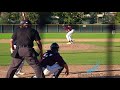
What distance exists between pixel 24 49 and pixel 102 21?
151 cm

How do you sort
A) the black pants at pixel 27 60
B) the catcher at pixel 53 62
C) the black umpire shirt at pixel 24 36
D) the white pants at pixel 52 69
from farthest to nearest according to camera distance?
the white pants at pixel 52 69 → the catcher at pixel 53 62 → the black umpire shirt at pixel 24 36 → the black pants at pixel 27 60

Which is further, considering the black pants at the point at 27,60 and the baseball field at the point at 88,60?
the black pants at the point at 27,60

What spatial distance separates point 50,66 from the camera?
6.57m

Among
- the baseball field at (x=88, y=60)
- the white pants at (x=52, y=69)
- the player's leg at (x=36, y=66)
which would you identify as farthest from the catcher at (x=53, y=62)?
the player's leg at (x=36, y=66)

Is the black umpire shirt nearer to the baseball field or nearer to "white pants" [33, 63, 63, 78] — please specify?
the baseball field

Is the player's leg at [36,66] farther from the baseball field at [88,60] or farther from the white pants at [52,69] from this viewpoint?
the white pants at [52,69]

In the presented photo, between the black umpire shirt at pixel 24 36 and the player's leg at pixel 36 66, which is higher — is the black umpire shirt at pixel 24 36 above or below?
above

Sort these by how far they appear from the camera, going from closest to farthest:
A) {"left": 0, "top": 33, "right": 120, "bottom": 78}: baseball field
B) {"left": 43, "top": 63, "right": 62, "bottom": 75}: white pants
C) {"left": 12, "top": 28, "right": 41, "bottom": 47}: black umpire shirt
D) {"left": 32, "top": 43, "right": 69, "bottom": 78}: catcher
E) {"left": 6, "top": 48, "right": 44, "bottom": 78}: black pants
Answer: {"left": 0, "top": 33, "right": 120, "bottom": 78}: baseball field < {"left": 6, "top": 48, "right": 44, "bottom": 78}: black pants < {"left": 12, "top": 28, "right": 41, "bottom": 47}: black umpire shirt < {"left": 32, "top": 43, "right": 69, "bottom": 78}: catcher < {"left": 43, "top": 63, "right": 62, "bottom": 75}: white pants

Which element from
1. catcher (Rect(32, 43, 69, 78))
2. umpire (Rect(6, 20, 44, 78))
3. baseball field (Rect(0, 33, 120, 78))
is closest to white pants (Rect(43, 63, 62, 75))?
catcher (Rect(32, 43, 69, 78))
